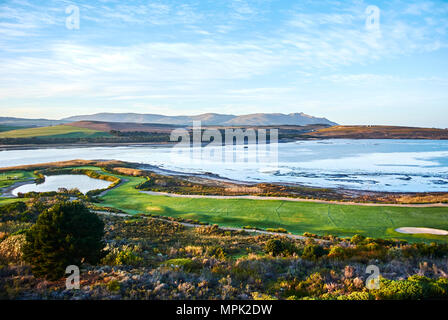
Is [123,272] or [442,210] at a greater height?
[123,272]

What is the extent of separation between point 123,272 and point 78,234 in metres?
1.70

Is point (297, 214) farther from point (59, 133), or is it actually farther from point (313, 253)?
point (59, 133)

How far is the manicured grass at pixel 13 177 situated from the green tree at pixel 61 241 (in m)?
32.6

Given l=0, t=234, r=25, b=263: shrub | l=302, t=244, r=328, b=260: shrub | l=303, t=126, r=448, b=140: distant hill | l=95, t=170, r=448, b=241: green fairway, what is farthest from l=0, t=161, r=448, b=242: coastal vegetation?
l=303, t=126, r=448, b=140: distant hill

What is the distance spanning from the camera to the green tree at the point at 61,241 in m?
8.41

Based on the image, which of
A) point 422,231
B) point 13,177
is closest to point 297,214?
point 422,231

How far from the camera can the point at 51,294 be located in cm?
745

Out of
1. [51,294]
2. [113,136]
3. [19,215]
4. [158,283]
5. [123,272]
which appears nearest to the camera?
[51,294]

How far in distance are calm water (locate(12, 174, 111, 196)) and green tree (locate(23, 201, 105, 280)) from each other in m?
25.4

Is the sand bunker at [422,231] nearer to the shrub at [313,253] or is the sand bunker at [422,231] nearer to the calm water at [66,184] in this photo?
the shrub at [313,253]

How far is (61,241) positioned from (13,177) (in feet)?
132
